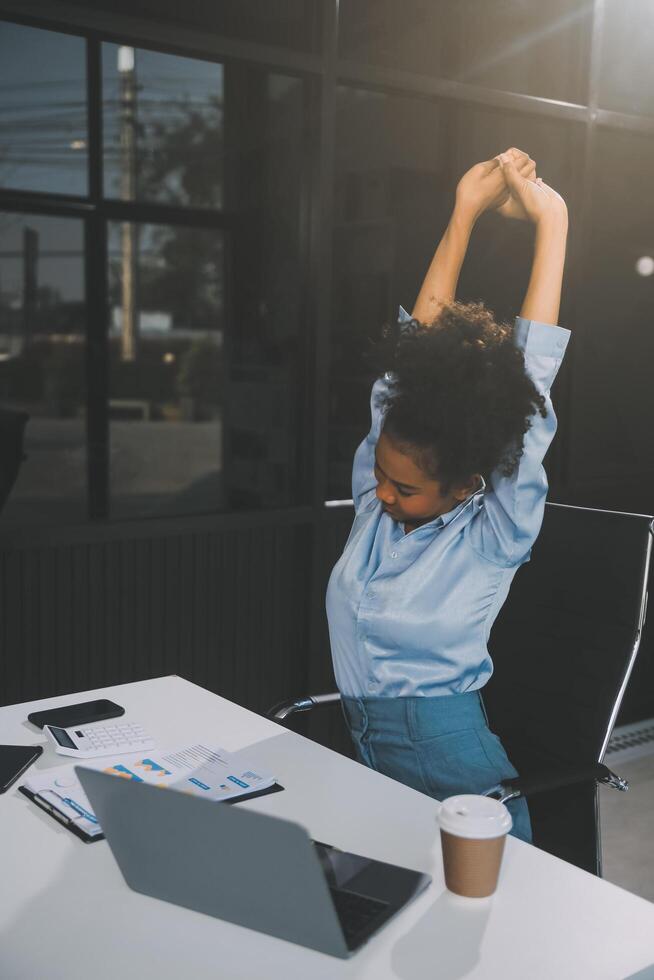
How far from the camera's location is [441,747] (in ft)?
5.30

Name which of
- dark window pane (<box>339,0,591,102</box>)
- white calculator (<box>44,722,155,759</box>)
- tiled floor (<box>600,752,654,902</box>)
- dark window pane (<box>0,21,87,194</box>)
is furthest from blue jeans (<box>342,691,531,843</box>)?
dark window pane (<box>339,0,591,102</box>)

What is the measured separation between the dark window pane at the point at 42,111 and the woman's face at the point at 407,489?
1659 millimetres

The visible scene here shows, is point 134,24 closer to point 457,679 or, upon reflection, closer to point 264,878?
point 457,679

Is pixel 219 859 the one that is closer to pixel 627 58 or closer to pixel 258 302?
pixel 258 302

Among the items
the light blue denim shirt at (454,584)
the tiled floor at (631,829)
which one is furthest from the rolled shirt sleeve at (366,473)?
the tiled floor at (631,829)

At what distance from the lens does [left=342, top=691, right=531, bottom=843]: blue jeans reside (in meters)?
1.61

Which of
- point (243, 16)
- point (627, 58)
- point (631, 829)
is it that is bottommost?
point (631, 829)

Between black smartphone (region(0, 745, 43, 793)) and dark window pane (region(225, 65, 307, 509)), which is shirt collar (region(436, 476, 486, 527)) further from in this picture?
dark window pane (region(225, 65, 307, 509))

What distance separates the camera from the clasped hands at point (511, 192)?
1731 mm

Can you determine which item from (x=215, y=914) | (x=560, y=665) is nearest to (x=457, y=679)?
(x=560, y=665)

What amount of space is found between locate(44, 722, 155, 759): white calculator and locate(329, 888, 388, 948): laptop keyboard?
0.55 metres

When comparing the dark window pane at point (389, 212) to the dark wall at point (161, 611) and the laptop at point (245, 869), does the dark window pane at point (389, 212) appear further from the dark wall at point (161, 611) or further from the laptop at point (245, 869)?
the laptop at point (245, 869)

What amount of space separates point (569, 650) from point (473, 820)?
84cm

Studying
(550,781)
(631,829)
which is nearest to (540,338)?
(550,781)
